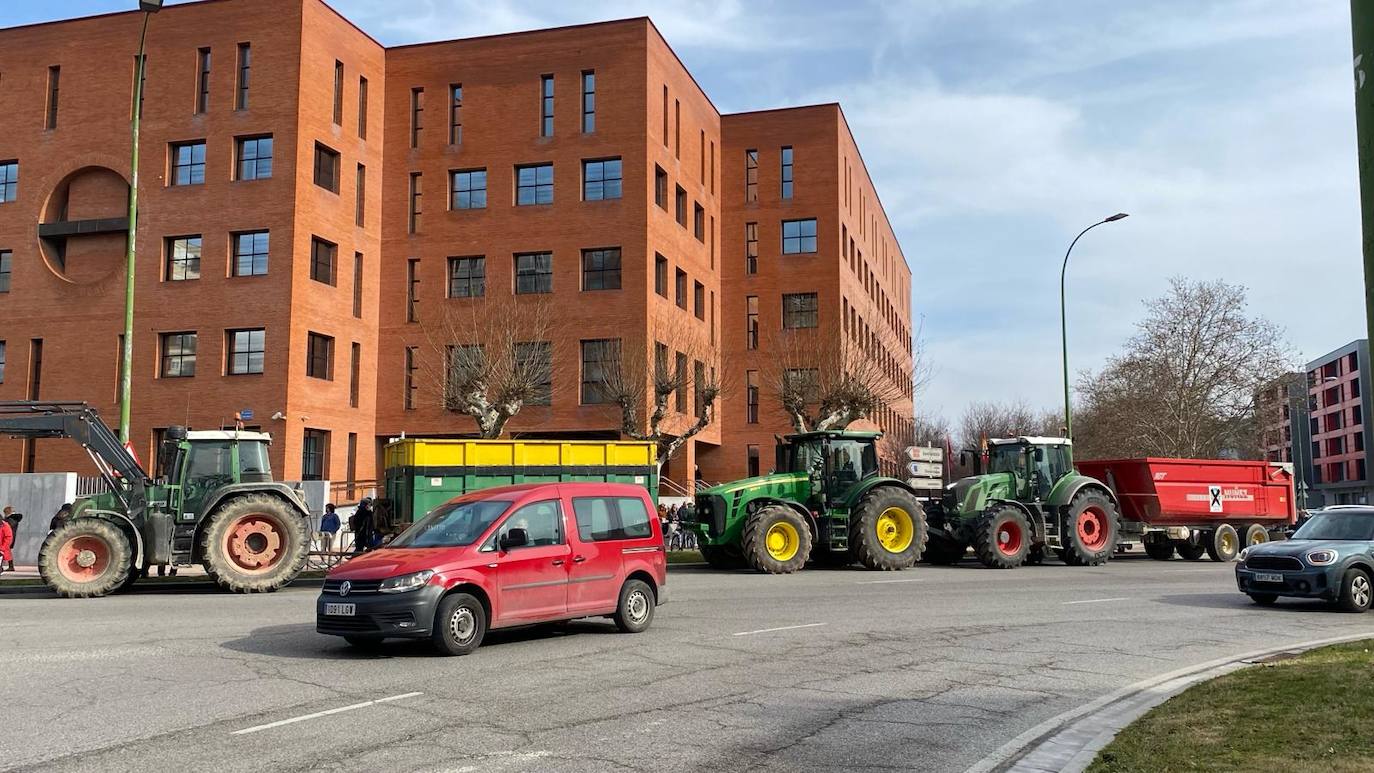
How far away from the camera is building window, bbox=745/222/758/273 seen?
52000 mm

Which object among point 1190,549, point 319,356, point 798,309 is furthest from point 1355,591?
point 798,309

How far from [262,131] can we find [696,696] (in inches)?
1374

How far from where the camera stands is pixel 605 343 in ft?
133

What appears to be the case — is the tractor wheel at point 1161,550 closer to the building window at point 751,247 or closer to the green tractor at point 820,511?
the green tractor at point 820,511

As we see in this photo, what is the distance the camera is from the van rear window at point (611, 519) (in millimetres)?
11711

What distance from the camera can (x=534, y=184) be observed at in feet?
139

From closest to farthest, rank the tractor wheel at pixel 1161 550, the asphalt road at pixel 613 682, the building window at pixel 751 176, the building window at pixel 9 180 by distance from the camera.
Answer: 1. the asphalt road at pixel 613 682
2. the tractor wheel at pixel 1161 550
3. the building window at pixel 9 180
4. the building window at pixel 751 176

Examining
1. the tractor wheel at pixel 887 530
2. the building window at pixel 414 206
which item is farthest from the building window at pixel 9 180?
the tractor wheel at pixel 887 530

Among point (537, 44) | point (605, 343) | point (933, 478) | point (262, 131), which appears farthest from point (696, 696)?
point (537, 44)

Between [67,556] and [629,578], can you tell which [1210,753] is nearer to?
[629,578]

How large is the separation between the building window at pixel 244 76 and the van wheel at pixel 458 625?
33.3m

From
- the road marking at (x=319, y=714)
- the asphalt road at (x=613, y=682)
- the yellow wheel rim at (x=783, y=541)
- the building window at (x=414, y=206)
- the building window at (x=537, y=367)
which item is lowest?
the asphalt road at (x=613, y=682)

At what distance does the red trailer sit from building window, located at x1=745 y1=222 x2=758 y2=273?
2668 centimetres

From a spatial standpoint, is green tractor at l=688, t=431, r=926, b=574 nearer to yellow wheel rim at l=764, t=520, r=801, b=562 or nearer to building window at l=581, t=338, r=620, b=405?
yellow wheel rim at l=764, t=520, r=801, b=562
